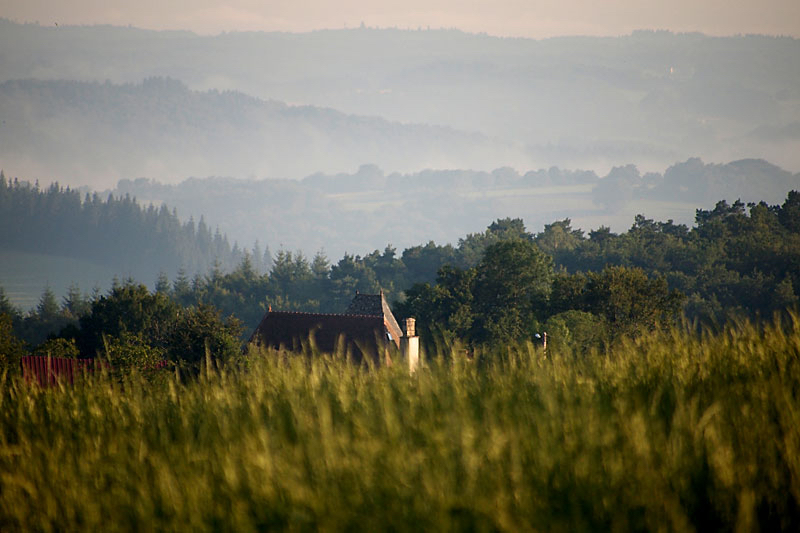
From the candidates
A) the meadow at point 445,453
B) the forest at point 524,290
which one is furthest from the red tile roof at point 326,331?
the meadow at point 445,453

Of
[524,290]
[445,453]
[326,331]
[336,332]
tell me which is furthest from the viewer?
[524,290]

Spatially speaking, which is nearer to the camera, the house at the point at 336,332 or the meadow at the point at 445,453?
the meadow at the point at 445,453

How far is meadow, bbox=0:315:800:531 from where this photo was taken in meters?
5.79

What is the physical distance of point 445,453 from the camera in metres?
6.32

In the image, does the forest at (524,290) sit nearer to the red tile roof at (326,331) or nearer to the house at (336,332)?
the house at (336,332)

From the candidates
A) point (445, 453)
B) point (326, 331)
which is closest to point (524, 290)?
point (326, 331)

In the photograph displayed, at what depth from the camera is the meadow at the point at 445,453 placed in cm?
579

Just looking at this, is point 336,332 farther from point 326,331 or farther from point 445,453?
point 445,453

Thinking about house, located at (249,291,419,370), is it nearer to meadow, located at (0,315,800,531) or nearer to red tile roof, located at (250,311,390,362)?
red tile roof, located at (250,311,390,362)

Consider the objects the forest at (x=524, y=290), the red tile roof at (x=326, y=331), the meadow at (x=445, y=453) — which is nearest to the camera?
the meadow at (x=445, y=453)

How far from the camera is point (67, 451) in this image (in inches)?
302

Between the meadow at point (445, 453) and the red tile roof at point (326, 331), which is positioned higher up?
the meadow at point (445, 453)

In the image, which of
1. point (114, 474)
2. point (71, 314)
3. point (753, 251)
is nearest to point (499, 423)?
point (114, 474)

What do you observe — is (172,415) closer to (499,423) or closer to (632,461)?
(499,423)
